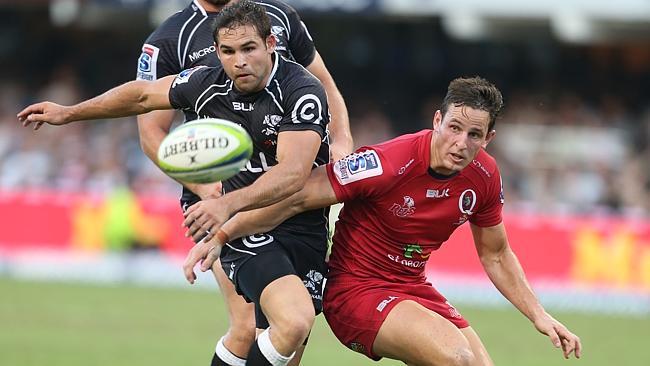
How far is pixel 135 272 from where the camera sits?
19.3m

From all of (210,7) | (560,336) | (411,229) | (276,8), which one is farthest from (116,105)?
(560,336)

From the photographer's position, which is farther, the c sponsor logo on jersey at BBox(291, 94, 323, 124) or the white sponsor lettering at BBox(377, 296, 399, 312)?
the white sponsor lettering at BBox(377, 296, 399, 312)

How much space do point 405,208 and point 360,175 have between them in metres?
0.36

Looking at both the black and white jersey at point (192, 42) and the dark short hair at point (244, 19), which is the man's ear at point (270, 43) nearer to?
the dark short hair at point (244, 19)

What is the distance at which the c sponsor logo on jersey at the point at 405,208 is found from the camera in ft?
24.4

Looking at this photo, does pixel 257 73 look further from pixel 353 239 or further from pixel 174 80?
pixel 353 239

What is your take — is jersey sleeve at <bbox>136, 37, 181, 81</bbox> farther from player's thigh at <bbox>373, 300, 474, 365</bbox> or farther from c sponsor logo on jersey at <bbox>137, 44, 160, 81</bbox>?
player's thigh at <bbox>373, 300, 474, 365</bbox>

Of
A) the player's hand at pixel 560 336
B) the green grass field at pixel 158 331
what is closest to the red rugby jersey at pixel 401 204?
the player's hand at pixel 560 336

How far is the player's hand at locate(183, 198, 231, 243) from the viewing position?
6.74m

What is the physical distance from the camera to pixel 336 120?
8.45 m

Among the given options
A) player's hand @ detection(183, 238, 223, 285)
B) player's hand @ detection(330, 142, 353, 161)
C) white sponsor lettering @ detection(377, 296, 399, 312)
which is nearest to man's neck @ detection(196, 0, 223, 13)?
player's hand @ detection(330, 142, 353, 161)

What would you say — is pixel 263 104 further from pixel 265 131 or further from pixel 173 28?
pixel 173 28

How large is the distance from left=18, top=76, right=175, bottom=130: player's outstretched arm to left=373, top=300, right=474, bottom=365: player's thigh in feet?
6.05

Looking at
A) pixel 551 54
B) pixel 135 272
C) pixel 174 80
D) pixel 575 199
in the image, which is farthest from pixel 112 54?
pixel 174 80
